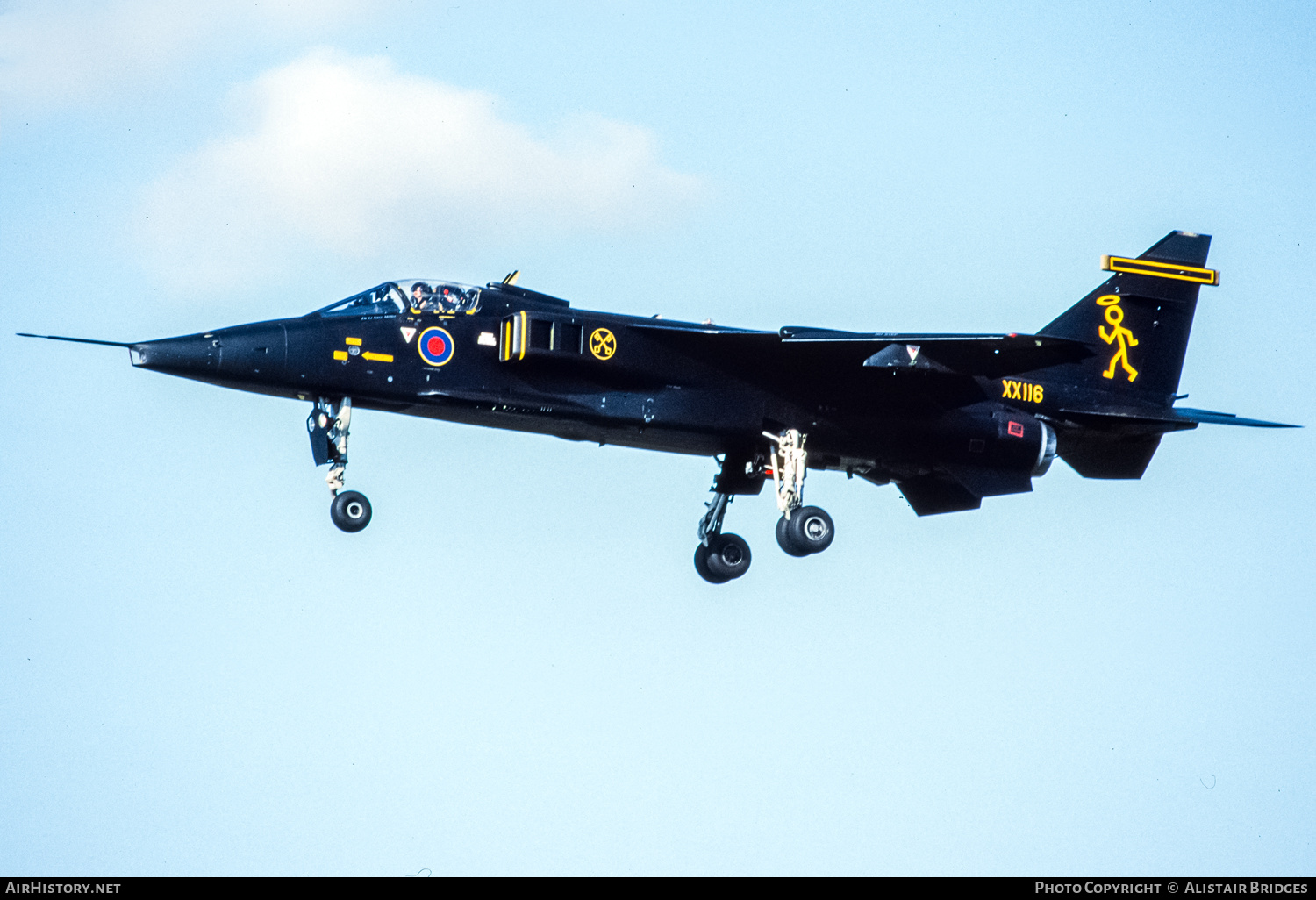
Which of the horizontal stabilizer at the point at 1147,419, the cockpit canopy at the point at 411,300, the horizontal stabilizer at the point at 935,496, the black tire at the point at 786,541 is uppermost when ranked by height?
the cockpit canopy at the point at 411,300

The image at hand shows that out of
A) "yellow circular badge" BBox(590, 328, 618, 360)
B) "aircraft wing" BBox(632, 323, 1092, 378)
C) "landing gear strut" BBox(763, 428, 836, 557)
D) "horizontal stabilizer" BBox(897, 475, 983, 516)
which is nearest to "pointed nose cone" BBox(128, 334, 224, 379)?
"yellow circular badge" BBox(590, 328, 618, 360)

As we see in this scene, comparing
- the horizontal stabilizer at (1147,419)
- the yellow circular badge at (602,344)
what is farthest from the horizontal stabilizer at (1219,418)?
the yellow circular badge at (602,344)

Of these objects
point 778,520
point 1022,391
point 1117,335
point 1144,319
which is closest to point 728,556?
point 778,520

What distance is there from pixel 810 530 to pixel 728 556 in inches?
95.4

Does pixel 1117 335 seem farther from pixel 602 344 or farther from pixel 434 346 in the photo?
pixel 434 346

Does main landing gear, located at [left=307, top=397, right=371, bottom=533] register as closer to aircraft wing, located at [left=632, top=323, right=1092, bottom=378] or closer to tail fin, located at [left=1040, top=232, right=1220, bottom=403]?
aircraft wing, located at [left=632, top=323, right=1092, bottom=378]

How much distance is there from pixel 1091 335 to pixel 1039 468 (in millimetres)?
2933

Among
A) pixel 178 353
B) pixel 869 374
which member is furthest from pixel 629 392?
pixel 178 353

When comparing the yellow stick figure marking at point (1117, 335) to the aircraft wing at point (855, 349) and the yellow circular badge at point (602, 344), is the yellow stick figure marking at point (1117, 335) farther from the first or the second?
the yellow circular badge at point (602, 344)

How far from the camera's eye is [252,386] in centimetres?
2525

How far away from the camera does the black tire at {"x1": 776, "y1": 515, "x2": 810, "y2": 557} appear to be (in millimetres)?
27453

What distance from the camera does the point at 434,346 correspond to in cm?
2591

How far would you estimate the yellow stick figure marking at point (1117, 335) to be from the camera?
30.8 metres
